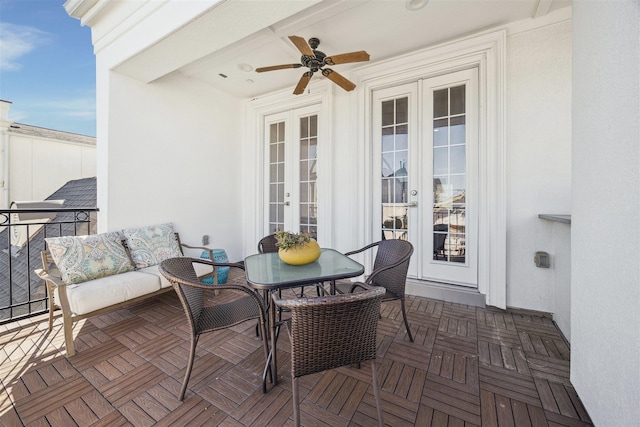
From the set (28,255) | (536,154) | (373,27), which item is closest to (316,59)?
(373,27)

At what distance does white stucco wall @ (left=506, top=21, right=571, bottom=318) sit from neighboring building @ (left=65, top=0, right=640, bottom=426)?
1 centimetres

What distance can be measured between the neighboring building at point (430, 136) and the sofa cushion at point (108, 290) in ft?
3.10

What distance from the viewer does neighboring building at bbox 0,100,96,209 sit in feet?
21.1

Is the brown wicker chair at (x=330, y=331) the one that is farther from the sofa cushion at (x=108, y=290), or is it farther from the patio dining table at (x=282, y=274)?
the sofa cushion at (x=108, y=290)

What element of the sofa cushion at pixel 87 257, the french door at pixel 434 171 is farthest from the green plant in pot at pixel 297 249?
the sofa cushion at pixel 87 257

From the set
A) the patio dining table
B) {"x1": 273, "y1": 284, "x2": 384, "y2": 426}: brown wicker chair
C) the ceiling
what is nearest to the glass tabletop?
the patio dining table

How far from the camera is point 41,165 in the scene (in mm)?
7035

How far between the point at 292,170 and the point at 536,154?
304 cm

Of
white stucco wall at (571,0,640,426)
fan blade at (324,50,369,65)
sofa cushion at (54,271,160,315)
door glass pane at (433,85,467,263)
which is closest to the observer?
white stucco wall at (571,0,640,426)

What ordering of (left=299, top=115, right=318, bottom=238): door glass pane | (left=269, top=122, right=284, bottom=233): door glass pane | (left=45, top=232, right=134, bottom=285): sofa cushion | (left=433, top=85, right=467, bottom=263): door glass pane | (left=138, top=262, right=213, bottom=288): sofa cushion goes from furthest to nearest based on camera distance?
(left=269, top=122, right=284, bottom=233): door glass pane → (left=299, top=115, right=318, bottom=238): door glass pane → (left=433, top=85, right=467, bottom=263): door glass pane → (left=138, top=262, right=213, bottom=288): sofa cushion → (left=45, top=232, right=134, bottom=285): sofa cushion

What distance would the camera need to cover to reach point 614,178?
101cm

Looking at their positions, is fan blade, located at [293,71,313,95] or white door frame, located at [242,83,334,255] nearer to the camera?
fan blade, located at [293,71,313,95]

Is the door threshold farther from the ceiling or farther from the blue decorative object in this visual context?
the ceiling

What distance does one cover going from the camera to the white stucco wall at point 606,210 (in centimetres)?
Answer: 90
